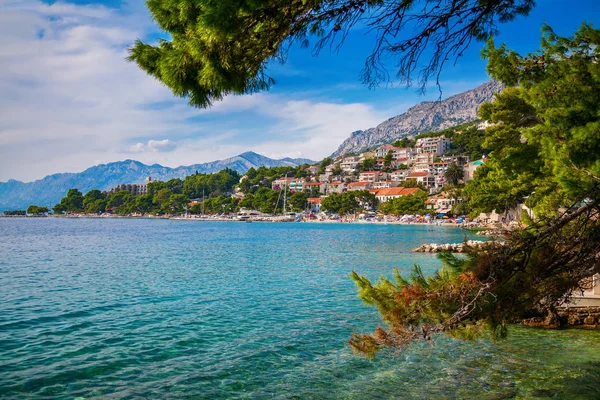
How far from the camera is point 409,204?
91.6m

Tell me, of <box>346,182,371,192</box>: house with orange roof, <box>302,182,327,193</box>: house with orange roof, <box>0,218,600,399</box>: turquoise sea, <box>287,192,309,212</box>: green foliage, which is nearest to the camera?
<box>0,218,600,399</box>: turquoise sea

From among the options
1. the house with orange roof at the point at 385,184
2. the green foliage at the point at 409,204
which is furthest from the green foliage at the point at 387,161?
the green foliage at the point at 409,204

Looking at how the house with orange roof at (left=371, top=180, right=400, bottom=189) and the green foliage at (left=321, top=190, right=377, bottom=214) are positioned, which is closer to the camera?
the green foliage at (left=321, top=190, right=377, bottom=214)

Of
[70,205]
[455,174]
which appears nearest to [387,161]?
[455,174]

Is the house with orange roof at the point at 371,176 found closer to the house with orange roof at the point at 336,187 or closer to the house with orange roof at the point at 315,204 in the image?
the house with orange roof at the point at 336,187

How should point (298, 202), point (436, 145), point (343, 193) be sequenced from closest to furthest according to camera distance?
point (343, 193) → point (298, 202) → point (436, 145)

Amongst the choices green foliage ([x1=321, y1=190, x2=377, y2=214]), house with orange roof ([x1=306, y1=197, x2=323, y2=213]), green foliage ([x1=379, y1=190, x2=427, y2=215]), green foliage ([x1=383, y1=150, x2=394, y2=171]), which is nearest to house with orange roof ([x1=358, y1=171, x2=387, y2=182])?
green foliage ([x1=383, y1=150, x2=394, y2=171])

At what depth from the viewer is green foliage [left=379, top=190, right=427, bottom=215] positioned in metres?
90.5

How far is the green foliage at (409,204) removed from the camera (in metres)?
90.5

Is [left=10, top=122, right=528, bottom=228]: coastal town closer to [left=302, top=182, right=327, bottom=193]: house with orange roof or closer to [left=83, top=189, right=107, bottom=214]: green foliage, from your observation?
[left=83, top=189, right=107, bottom=214]: green foliage

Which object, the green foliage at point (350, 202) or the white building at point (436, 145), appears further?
the white building at point (436, 145)

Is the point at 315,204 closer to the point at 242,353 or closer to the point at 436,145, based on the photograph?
the point at 436,145

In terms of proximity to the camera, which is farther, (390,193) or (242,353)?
(390,193)

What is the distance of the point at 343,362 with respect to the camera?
7.80 m
